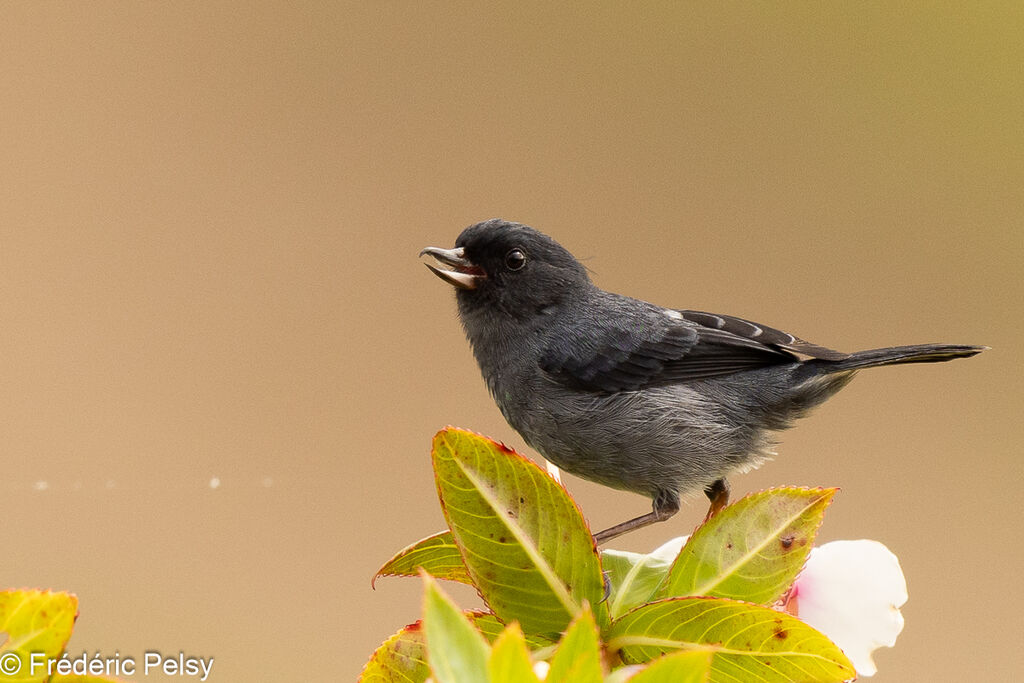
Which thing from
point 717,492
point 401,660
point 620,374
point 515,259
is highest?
point 515,259

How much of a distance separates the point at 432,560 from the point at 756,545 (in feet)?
0.65

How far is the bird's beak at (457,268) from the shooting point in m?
0.94

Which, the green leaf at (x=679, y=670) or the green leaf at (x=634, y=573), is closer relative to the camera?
the green leaf at (x=679, y=670)

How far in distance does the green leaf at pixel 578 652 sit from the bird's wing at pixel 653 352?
2.33 feet

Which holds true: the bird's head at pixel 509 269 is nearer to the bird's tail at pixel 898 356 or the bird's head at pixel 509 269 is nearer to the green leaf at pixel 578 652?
the bird's tail at pixel 898 356

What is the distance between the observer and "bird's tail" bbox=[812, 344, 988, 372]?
83 centimetres

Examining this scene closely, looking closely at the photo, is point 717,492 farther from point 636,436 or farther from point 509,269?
point 509,269

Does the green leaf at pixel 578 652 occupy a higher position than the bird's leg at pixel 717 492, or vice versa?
the bird's leg at pixel 717 492

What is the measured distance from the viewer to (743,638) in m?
0.48

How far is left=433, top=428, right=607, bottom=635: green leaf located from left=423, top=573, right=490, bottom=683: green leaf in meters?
0.16

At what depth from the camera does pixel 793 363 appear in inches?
41.4

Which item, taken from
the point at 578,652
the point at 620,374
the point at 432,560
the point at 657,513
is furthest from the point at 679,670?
the point at 620,374

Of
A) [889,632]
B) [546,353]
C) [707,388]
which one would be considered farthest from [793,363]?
[889,632]

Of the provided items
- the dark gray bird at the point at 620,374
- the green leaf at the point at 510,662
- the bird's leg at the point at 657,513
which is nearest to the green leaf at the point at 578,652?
the green leaf at the point at 510,662
